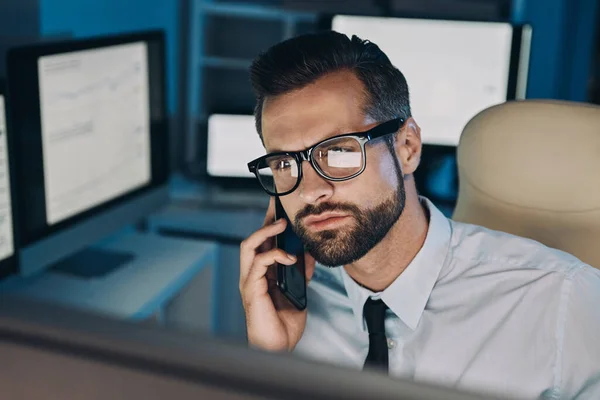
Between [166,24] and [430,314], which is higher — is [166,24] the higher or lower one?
the higher one

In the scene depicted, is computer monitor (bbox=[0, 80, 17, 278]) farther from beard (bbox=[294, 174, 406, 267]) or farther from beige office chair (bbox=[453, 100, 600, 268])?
beige office chair (bbox=[453, 100, 600, 268])

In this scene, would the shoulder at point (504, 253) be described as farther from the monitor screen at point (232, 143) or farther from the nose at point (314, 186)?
the monitor screen at point (232, 143)

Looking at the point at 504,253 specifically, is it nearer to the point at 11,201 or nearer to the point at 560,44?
the point at 11,201

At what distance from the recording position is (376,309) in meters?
1.12

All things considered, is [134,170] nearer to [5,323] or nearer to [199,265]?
[199,265]

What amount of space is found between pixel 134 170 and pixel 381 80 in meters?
0.97

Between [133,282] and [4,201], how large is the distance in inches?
14.4

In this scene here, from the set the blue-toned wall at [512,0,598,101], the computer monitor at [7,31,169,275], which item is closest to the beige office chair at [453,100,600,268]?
the computer monitor at [7,31,169,275]

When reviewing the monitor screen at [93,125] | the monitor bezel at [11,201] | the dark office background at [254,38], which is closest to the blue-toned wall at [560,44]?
the dark office background at [254,38]

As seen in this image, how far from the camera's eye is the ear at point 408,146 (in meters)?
1.15

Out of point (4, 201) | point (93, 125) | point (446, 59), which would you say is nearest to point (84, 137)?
point (93, 125)

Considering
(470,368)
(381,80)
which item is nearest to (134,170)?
(381,80)

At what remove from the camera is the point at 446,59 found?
2273mm

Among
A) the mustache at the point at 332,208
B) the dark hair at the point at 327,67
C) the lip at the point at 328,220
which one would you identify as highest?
the dark hair at the point at 327,67
